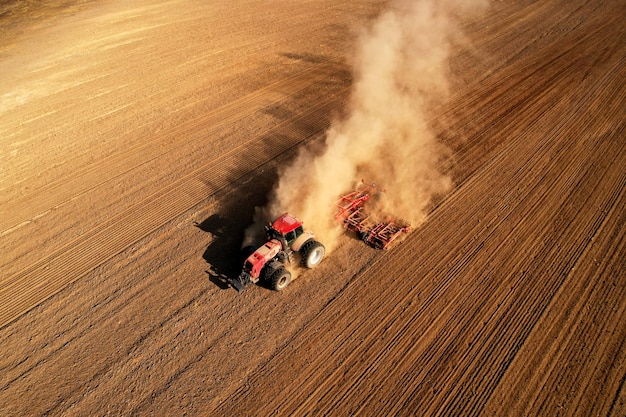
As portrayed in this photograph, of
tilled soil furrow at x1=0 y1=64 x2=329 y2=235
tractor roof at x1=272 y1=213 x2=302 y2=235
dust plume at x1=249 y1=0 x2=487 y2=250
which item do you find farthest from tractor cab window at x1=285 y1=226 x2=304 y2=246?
tilled soil furrow at x1=0 y1=64 x2=329 y2=235

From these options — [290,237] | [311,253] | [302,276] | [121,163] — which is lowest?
[121,163]

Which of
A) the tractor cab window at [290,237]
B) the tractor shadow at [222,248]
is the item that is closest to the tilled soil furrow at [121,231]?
the tractor shadow at [222,248]

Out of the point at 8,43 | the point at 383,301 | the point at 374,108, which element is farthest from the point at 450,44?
the point at 8,43

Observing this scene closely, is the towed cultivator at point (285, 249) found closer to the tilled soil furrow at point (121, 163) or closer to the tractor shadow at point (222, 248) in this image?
the tractor shadow at point (222, 248)

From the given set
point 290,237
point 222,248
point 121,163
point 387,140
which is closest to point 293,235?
point 290,237

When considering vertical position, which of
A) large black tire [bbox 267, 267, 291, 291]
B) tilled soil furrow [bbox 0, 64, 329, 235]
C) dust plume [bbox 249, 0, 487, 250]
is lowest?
tilled soil furrow [bbox 0, 64, 329, 235]

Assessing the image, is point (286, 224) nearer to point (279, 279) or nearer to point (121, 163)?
point (279, 279)

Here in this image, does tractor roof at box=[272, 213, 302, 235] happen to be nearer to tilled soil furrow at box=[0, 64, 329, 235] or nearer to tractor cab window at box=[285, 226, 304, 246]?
tractor cab window at box=[285, 226, 304, 246]
